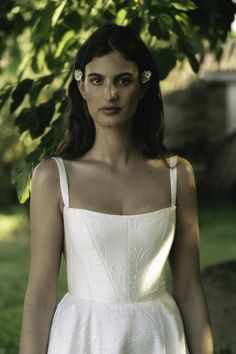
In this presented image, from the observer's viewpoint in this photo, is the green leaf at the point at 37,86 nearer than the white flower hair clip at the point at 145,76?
No

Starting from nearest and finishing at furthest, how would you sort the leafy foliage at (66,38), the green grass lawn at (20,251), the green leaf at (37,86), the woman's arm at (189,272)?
the woman's arm at (189,272) < the leafy foliage at (66,38) < the green leaf at (37,86) < the green grass lawn at (20,251)

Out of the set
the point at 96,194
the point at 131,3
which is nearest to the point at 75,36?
the point at 131,3

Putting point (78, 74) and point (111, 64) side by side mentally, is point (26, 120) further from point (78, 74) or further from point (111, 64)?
point (111, 64)

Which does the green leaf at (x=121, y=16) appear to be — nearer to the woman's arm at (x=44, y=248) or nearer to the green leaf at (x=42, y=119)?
the green leaf at (x=42, y=119)

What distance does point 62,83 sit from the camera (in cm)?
336

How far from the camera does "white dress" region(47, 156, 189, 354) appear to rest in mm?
2213

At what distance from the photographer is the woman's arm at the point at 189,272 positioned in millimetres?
2354

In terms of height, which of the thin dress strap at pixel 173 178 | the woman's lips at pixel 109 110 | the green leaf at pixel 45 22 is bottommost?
the thin dress strap at pixel 173 178

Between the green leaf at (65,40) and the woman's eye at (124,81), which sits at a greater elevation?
the green leaf at (65,40)

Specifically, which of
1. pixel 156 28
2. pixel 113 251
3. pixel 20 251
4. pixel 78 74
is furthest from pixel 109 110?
pixel 20 251

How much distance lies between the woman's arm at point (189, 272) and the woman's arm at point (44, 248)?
14.6 inches

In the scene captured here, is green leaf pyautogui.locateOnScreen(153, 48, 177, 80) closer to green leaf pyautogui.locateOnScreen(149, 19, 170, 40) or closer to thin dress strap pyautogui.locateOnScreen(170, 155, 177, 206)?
green leaf pyautogui.locateOnScreen(149, 19, 170, 40)

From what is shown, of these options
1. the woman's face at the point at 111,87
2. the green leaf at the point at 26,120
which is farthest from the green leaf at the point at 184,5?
the green leaf at the point at 26,120

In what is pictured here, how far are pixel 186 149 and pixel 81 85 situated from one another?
11.4 meters
